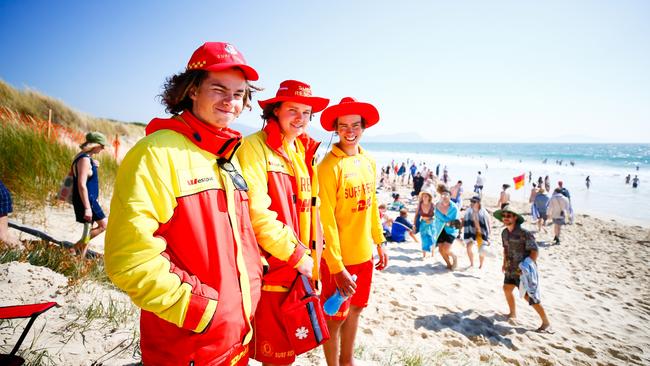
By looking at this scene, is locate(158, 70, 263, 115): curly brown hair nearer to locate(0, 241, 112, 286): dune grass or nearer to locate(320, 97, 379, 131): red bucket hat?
locate(320, 97, 379, 131): red bucket hat

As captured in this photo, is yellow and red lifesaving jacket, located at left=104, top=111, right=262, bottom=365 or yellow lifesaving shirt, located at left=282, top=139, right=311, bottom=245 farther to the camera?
yellow lifesaving shirt, located at left=282, top=139, right=311, bottom=245

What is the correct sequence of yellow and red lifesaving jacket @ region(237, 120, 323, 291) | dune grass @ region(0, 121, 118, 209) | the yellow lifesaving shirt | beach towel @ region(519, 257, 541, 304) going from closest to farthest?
1. yellow and red lifesaving jacket @ region(237, 120, 323, 291)
2. the yellow lifesaving shirt
3. beach towel @ region(519, 257, 541, 304)
4. dune grass @ region(0, 121, 118, 209)

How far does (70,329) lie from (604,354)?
690cm

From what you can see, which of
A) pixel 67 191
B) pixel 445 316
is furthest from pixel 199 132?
pixel 445 316

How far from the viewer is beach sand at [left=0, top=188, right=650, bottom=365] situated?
259 centimetres

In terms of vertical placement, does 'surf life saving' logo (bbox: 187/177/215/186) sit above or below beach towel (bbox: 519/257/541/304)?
above

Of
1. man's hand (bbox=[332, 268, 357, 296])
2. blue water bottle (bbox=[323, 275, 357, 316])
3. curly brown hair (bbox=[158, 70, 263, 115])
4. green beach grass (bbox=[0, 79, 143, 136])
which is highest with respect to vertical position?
green beach grass (bbox=[0, 79, 143, 136])

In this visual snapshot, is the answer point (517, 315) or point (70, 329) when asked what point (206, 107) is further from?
point (517, 315)

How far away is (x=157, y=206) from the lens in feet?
4.09

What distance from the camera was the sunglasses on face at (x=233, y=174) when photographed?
1.61 meters

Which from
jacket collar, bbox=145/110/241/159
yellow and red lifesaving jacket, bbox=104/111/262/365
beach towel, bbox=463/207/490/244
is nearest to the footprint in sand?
beach towel, bbox=463/207/490/244

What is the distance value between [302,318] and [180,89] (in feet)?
5.14

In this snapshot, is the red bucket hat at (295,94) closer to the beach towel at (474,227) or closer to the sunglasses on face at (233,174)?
the sunglasses on face at (233,174)

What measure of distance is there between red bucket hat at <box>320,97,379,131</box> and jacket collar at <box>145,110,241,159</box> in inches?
58.2
